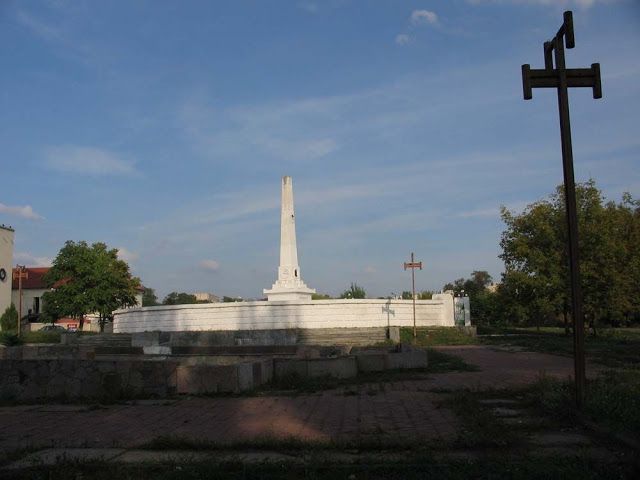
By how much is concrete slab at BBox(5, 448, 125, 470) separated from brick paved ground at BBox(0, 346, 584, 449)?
275 millimetres

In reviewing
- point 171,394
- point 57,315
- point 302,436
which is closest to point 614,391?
point 302,436

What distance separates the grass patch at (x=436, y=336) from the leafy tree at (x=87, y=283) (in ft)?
109

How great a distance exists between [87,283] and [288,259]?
27.5 metres

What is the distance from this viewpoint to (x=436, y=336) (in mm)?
37250

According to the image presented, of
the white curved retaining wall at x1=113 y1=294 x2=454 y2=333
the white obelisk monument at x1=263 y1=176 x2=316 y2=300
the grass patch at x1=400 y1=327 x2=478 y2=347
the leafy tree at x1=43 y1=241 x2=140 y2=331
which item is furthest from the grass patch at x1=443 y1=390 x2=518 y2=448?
the leafy tree at x1=43 y1=241 x2=140 y2=331

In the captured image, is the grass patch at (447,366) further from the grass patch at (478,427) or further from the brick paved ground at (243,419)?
the grass patch at (478,427)

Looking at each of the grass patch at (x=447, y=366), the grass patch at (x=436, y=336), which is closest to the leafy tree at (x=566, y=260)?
the grass patch at (x=436, y=336)

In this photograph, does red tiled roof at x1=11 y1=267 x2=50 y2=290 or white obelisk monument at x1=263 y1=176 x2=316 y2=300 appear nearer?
white obelisk monument at x1=263 y1=176 x2=316 y2=300

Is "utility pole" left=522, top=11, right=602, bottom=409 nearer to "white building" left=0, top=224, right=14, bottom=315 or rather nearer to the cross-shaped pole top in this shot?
the cross-shaped pole top

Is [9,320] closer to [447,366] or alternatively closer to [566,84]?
[447,366]

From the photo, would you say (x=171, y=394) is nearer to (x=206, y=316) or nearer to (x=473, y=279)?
(x=206, y=316)

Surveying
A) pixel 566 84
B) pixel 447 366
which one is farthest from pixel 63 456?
pixel 447 366

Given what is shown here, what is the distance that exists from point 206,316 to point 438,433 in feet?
124

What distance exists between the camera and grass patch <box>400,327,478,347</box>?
115ft
